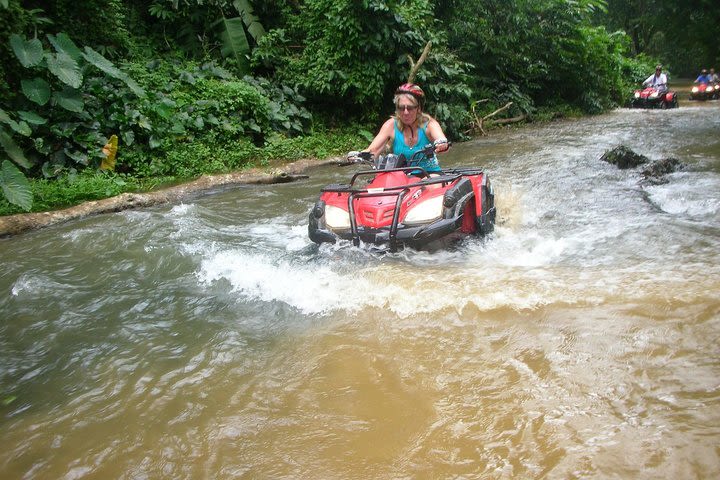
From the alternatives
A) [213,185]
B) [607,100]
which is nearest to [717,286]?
[213,185]

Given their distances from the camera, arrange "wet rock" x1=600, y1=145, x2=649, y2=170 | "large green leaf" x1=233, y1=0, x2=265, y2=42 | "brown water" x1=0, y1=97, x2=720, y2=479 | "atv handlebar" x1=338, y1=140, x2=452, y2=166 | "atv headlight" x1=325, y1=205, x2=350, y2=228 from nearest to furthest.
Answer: "brown water" x1=0, y1=97, x2=720, y2=479 → "atv headlight" x1=325, y1=205, x2=350, y2=228 → "atv handlebar" x1=338, y1=140, x2=452, y2=166 → "wet rock" x1=600, y1=145, x2=649, y2=170 → "large green leaf" x1=233, y1=0, x2=265, y2=42

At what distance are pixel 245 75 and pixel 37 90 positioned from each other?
483cm

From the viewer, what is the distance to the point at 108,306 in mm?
4219

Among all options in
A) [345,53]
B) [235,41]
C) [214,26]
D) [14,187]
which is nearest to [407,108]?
[14,187]

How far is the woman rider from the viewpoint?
5.29 m

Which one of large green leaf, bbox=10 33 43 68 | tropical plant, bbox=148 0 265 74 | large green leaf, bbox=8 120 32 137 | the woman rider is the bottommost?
the woman rider

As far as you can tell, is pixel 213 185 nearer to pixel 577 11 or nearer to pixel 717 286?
pixel 717 286

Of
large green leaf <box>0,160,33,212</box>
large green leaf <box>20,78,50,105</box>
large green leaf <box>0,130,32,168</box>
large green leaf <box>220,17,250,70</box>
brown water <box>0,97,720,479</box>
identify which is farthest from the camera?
large green leaf <box>220,17,250,70</box>

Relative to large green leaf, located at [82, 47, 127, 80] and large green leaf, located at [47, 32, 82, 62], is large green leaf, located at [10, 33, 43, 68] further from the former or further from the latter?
large green leaf, located at [82, 47, 127, 80]

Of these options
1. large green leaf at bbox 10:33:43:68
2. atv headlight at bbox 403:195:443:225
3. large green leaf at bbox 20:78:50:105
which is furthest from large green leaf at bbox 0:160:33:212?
atv headlight at bbox 403:195:443:225

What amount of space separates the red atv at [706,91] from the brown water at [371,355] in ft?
52.9

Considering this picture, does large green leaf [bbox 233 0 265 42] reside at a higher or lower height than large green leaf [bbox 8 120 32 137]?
higher

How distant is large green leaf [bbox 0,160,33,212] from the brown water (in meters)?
0.87

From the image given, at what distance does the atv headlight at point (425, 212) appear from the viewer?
4.35 m
